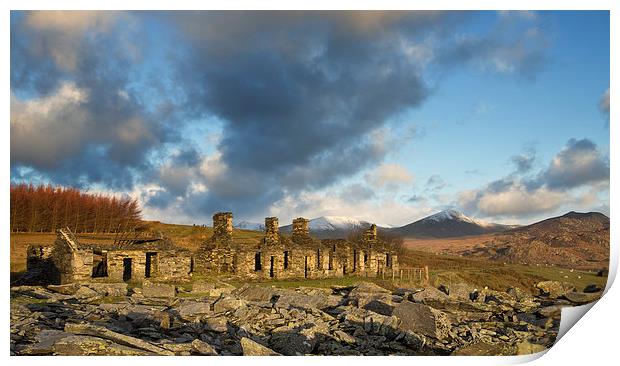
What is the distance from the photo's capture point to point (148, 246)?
24.7m

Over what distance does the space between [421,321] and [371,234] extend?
2250 cm

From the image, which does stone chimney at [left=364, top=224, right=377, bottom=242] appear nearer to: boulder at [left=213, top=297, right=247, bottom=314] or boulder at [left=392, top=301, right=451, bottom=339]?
boulder at [left=213, top=297, right=247, bottom=314]

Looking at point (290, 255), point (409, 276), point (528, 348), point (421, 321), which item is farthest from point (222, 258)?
point (528, 348)

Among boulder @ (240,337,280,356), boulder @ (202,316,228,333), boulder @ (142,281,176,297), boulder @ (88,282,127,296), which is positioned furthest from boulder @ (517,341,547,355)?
boulder @ (88,282,127,296)

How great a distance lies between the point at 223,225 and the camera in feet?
95.2

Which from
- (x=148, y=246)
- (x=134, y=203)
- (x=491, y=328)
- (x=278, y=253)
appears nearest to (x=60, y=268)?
(x=148, y=246)

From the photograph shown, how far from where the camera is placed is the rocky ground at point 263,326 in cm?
1200

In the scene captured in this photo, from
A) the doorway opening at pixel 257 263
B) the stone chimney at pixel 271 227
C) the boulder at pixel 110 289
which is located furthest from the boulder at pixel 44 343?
the stone chimney at pixel 271 227

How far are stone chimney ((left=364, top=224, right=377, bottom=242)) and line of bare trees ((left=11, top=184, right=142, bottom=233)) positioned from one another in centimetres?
2488

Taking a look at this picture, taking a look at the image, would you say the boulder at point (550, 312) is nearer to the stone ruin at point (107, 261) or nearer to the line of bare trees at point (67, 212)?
the stone ruin at point (107, 261)

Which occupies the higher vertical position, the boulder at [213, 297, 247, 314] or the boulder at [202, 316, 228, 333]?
the boulder at [213, 297, 247, 314]

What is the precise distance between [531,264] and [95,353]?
1638 inches

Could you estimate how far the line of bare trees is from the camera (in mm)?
42969

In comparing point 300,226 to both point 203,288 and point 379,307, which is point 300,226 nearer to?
point 203,288
